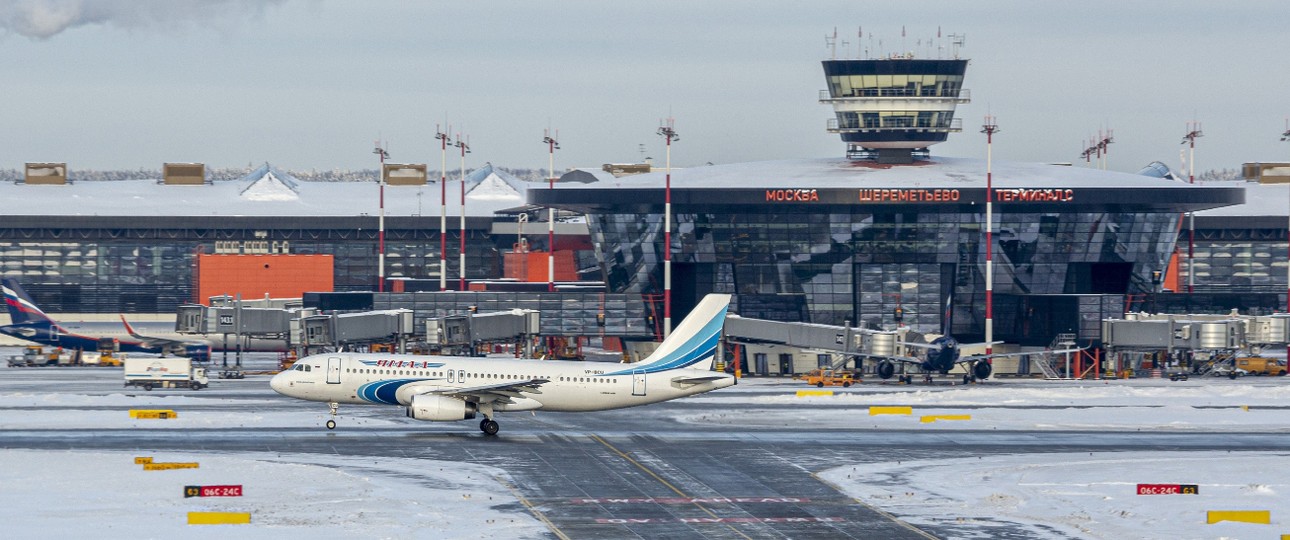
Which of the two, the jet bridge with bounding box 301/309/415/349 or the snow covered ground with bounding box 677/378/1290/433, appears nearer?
the snow covered ground with bounding box 677/378/1290/433

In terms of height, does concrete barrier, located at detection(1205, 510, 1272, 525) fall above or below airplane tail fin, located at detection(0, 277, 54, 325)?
below

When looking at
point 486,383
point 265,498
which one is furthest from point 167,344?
point 265,498

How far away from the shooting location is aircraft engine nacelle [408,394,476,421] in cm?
6831

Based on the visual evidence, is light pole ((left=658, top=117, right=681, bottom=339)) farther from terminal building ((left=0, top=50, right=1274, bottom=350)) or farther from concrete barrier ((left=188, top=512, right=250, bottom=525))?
concrete barrier ((left=188, top=512, right=250, bottom=525))

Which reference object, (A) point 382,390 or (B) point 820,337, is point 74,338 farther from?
(A) point 382,390

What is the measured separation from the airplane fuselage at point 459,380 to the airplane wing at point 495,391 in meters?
0.32

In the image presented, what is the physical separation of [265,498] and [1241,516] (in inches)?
1200

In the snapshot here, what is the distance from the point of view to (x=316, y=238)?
625 feet

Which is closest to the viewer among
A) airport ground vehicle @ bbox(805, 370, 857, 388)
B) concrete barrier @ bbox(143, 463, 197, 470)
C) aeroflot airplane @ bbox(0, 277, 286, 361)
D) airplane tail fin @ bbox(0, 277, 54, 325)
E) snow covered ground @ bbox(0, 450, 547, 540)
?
snow covered ground @ bbox(0, 450, 547, 540)

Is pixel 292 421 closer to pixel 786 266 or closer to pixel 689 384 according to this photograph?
pixel 689 384

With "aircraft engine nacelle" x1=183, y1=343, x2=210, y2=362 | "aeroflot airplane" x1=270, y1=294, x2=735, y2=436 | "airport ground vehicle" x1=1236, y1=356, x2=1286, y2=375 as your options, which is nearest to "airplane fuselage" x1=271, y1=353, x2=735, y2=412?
"aeroflot airplane" x1=270, y1=294, x2=735, y2=436

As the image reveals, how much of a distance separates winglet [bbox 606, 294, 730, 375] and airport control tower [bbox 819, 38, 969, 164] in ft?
210

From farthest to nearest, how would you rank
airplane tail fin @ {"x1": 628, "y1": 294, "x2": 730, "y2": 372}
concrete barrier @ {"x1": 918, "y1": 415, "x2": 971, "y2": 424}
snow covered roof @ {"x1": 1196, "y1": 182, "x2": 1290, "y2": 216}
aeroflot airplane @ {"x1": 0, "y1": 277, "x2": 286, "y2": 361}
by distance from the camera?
snow covered roof @ {"x1": 1196, "y1": 182, "x2": 1290, "y2": 216} < aeroflot airplane @ {"x1": 0, "y1": 277, "x2": 286, "y2": 361} < concrete barrier @ {"x1": 918, "y1": 415, "x2": 971, "y2": 424} < airplane tail fin @ {"x1": 628, "y1": 294, "x2": 730, "y2": 372}

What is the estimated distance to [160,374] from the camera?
311 feet
